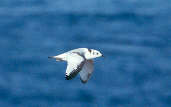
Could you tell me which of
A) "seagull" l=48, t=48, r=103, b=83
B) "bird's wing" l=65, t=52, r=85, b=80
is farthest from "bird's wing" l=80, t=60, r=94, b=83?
"bird's wing" l=65, t=52, r=85, b=80

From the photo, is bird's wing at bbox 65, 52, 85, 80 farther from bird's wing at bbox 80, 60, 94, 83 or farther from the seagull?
bird's wing at bbox 80, 60, 94, 83

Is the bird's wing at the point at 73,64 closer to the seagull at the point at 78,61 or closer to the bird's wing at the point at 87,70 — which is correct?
the seagull at the point at 78,61

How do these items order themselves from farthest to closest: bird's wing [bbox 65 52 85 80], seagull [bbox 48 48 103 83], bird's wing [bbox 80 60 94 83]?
bird's wing [bbox 80 60 94 83]
seagull [bbox 48 48 103 83]
bird's wing [bbox 65 52 85 80]

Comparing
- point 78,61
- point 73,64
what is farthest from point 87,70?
point 73,64

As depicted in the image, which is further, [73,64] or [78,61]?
[78,61]

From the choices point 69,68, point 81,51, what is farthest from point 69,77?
point 81,51

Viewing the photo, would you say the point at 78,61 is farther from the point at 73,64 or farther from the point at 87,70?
the point at 87,70

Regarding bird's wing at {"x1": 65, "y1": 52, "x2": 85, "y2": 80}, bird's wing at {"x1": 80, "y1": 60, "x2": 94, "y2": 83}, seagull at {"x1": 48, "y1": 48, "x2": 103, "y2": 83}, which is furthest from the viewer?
bird's wing at {"x1": 80, "y1": 60, "x2": 94, "y2": 83}

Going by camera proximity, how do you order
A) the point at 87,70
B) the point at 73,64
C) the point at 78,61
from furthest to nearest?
1. the point at 87,70
2. the point at 78,61
3. the point at 73,64
